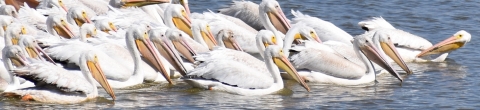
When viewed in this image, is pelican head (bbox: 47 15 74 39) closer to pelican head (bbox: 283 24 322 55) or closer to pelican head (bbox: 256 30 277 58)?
pelican head (bbox: 256 30 277 58)

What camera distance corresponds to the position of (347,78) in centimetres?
1020

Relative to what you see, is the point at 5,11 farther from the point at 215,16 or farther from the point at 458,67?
the point at 458,67

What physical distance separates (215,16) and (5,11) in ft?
6.83

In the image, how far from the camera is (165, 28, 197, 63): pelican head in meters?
10.2

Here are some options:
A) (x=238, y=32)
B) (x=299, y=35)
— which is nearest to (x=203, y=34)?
(x=238, y=32)

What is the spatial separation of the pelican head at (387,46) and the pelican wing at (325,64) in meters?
0.53

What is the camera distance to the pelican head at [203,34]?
1072 centimetres

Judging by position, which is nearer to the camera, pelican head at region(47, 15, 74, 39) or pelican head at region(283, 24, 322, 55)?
pelican head at region(47, 15, 74, 39)

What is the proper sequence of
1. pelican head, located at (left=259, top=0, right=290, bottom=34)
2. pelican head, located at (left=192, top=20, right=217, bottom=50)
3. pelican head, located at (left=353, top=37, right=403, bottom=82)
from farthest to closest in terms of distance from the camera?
pelican head, located at (left=259, top=0, right=290, bottom=34), pelican head, located at (left=192, top=20, right=217, bottom=50), pelican head, located at (left=353, top=37, right=403, bottom=82)

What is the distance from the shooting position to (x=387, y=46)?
10.6 metres

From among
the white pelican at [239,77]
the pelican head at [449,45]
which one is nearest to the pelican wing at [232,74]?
the white pelican at [239,77]

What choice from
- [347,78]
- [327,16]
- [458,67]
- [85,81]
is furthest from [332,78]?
[327,16]

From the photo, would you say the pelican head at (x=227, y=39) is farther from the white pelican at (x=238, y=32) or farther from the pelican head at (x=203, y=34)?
the white pelican at (x=238, y=32)

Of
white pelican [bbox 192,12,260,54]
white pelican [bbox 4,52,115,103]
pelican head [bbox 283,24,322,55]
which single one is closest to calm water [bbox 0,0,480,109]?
white pelican [bbox 4,52,115,103]
